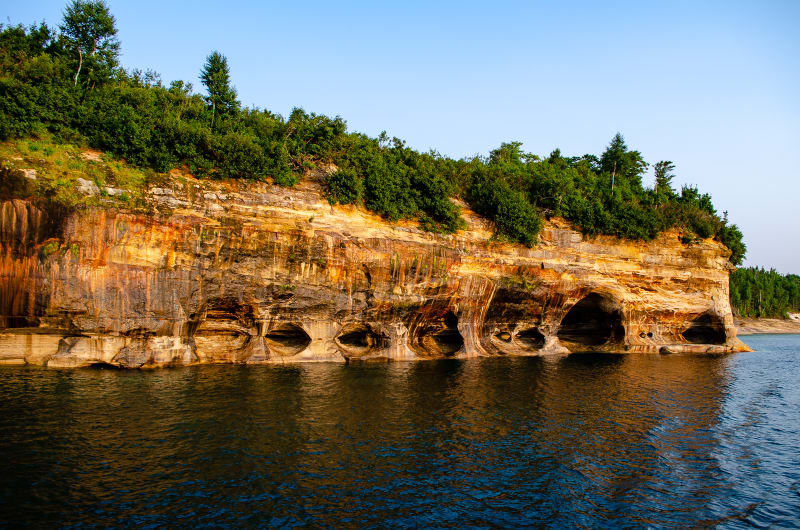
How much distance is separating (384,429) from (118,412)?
33.3ft

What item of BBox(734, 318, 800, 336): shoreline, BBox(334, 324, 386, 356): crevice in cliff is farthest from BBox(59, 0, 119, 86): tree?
BBox(734, 318, 800, 336): shoreline

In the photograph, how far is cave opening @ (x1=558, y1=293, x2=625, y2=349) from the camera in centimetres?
4059

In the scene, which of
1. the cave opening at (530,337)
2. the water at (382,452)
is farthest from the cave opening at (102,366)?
the cave opening at (530,337)

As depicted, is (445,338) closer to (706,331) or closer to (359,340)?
(359,340)

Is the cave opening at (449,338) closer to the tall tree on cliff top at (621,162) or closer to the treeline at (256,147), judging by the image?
the treeline at (256,147)

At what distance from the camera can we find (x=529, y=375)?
27.9 m

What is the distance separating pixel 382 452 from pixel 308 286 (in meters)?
16.2

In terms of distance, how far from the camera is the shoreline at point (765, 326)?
93.3 m

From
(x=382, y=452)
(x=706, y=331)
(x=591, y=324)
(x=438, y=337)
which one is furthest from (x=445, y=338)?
(x=706, y=331)

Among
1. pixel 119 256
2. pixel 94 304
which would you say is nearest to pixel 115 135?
pixel 119 256

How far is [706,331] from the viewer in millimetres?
46188

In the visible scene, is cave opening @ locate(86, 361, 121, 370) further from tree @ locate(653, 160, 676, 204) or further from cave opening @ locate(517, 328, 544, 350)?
tree @ locate(653, 160, 676, 204)

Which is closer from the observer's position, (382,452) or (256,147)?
(382,452)

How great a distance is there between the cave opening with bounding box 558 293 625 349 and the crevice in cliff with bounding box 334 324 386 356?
2009cm
